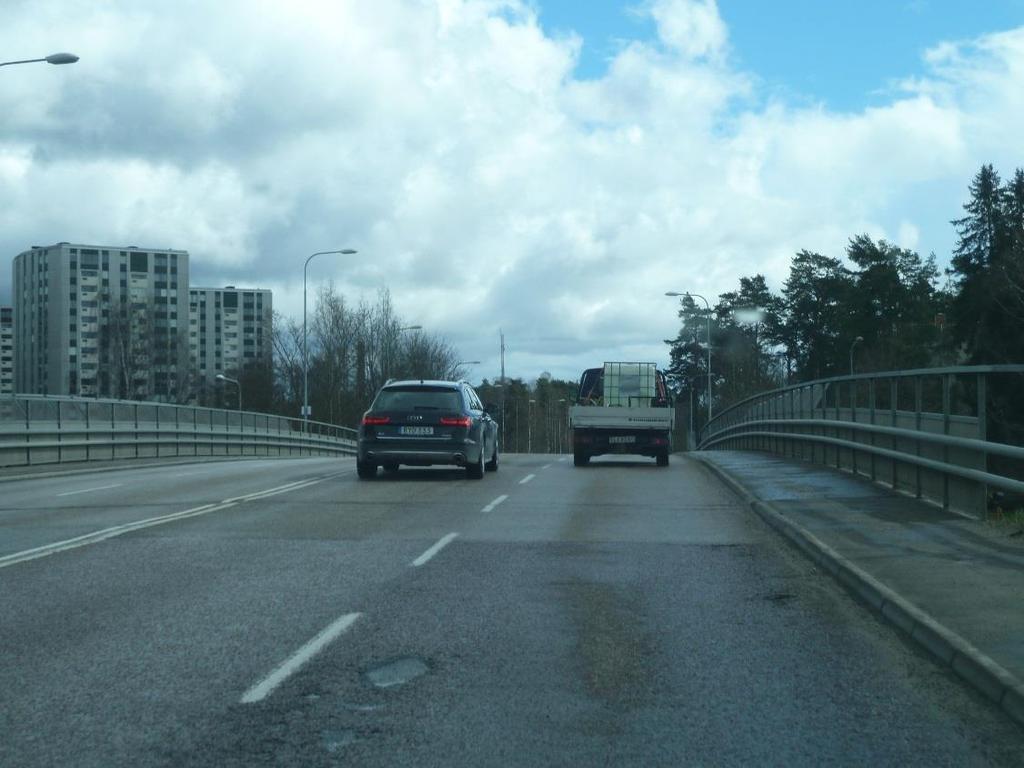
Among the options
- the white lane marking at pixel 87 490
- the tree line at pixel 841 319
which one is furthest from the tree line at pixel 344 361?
the white lane marking at pixel 87 490

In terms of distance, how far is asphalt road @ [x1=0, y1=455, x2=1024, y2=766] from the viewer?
5.39m

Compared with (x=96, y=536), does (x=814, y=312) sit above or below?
above

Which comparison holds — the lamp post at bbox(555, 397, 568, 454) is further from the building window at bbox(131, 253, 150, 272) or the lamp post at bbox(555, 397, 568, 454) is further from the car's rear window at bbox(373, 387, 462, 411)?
the car's rear window at bbox(373, 387, 462, 411)

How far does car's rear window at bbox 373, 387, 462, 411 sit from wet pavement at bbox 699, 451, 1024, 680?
18.9 ft

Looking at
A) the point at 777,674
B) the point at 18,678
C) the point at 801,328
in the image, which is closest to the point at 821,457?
the point at 777,674

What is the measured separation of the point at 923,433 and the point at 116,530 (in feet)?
28.4

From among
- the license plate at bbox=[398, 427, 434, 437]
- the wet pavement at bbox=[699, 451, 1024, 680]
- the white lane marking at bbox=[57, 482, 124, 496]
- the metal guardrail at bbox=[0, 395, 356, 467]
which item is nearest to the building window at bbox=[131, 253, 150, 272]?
the metal guardrail at bbox=[0, 395, 356, 467]

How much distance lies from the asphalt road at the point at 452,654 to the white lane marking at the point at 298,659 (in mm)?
21

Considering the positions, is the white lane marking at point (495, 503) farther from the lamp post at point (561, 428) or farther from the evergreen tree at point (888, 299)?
the lamp post at point (561, 428)

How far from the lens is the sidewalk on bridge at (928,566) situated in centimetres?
665

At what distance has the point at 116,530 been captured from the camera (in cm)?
1302

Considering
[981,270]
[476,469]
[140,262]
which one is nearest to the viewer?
[476,469]

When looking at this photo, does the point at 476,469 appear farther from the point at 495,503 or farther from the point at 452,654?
the point at 452,654

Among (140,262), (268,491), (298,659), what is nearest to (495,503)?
(268,491)
